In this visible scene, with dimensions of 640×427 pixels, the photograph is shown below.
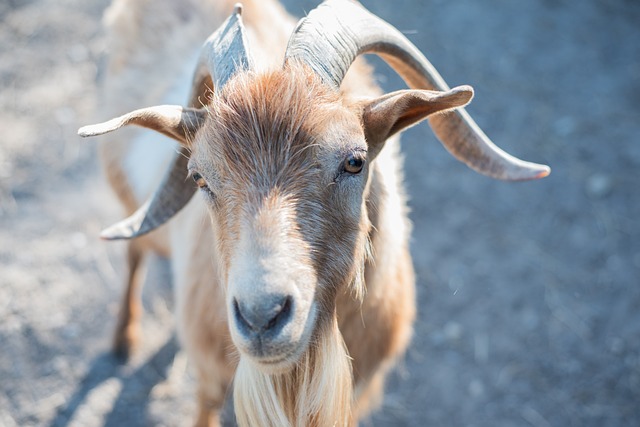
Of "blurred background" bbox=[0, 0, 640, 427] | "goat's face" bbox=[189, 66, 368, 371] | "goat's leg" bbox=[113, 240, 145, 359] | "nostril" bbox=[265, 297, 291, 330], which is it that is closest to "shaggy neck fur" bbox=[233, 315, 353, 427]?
"goat's face" bbox=[189, 66, 368, 371]

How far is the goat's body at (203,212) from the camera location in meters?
2.69

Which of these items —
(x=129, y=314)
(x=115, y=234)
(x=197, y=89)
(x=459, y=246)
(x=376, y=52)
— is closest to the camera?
(x=376, y=52)

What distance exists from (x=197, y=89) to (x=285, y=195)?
0.93m

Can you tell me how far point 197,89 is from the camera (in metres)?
2.65

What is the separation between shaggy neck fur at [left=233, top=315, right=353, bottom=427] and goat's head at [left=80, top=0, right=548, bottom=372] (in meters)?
0.15

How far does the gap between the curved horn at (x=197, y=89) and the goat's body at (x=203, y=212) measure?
15 centimetres

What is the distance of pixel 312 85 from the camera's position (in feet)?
6.80

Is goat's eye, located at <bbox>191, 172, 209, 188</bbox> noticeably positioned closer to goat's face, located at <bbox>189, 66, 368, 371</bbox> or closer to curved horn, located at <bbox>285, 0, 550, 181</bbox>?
goat's face, located at <bbox>189, 66, 368, 371</bbox>

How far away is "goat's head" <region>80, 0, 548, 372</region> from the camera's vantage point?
183 centimetres

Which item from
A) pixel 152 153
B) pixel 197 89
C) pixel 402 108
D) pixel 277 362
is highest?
pixel 197 89

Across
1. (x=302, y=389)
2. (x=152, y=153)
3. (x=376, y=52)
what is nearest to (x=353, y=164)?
(x=376, y=52)

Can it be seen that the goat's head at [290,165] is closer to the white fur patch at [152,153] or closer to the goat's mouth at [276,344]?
the goat's mouth at [276,344]

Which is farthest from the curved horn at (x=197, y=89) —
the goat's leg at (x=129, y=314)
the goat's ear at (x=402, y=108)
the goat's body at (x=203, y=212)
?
the goat's leg at (x=129, y=314)

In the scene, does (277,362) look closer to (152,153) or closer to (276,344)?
(276,344)
